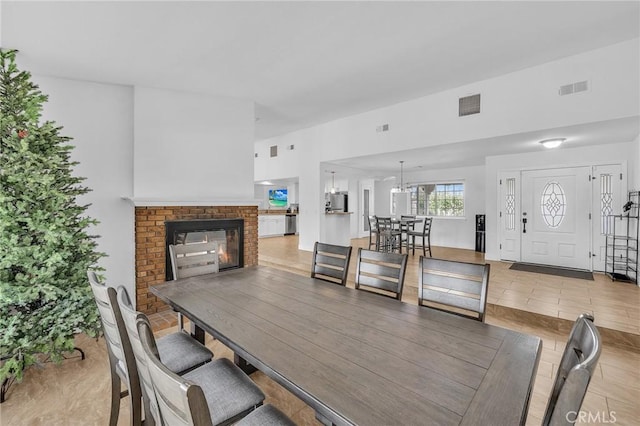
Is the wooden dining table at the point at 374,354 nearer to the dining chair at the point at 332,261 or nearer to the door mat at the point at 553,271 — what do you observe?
the dining chair at the point at 332,261

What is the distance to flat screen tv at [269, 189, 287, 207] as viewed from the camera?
12.2m

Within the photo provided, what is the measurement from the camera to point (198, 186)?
4.28 m

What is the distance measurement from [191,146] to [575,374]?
14.7ft

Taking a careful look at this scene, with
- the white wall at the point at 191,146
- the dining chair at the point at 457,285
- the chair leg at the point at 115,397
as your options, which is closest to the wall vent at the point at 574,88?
the dining chair at the point at 457,285

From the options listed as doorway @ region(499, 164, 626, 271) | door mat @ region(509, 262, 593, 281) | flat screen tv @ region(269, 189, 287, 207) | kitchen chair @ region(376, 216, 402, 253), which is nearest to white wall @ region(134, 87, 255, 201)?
kitchen chair @ region(376, 216, 402, 253)

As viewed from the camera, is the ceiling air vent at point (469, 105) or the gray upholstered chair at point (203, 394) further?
the ceiling air vent at point (469, 105)

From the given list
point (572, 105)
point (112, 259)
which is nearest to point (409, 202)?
point (572, 105)

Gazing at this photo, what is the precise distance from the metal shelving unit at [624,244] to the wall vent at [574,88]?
1855 mm

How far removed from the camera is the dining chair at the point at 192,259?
95.9 inches

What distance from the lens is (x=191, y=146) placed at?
4219 millimetres

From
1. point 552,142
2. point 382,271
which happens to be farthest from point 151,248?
point 552,142

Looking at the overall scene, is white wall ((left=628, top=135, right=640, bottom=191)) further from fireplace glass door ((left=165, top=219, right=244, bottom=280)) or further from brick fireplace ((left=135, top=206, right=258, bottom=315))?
brick fireplace ((left=135, top=206, right=258, bottom=315))

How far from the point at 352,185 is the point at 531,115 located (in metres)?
5.97

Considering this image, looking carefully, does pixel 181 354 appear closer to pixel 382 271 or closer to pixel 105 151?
pixel 382 271
